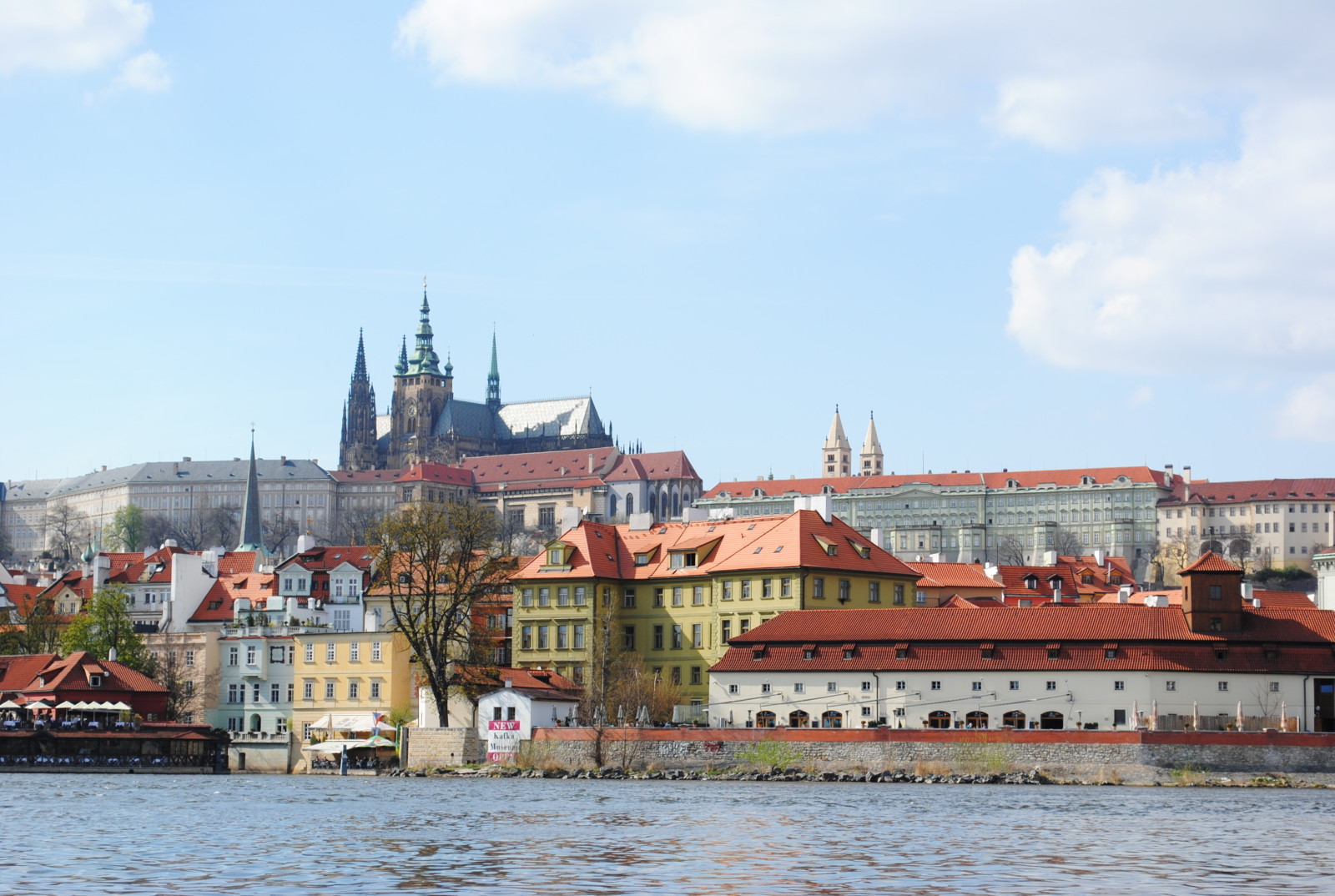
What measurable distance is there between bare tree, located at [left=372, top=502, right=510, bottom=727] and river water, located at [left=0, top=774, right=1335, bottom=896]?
1589 centimetres

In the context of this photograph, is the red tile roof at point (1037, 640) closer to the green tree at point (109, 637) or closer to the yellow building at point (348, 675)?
the yellow building at point (348, 675)

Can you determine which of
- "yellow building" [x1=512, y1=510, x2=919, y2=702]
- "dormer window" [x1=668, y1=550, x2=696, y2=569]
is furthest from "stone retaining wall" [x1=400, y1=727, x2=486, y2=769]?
"dormer window" [x1=668, y1=550, x2=696, y2=569]

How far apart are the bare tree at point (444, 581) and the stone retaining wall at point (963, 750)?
828 cm

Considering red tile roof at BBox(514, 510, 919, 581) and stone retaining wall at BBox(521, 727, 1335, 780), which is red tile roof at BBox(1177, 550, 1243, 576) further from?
red tile roof at BBox(514, 510, 919, 581)

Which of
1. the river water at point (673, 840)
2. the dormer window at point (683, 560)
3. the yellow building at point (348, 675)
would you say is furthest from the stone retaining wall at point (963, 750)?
the yellow building at point (348, 675)

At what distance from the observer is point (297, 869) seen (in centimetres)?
3625

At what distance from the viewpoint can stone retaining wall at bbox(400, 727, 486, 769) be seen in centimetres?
7650

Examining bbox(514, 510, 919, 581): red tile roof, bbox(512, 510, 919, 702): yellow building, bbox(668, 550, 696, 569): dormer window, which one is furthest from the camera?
bbox(668, 550, 696, 569): dormer window

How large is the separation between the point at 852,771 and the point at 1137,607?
14464mm

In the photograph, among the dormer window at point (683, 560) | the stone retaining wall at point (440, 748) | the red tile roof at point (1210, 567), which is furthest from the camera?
the dormer window at point (683, 560)

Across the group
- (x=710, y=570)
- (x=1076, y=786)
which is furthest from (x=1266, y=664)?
(x=710, y=570)

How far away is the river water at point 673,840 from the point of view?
1348 inches

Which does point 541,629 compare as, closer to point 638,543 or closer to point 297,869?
point 638,543

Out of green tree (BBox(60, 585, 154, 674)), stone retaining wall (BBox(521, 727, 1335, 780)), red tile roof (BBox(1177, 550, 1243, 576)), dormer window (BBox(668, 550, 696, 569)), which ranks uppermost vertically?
dormer window (BBox(668, 550, 696, 569))
